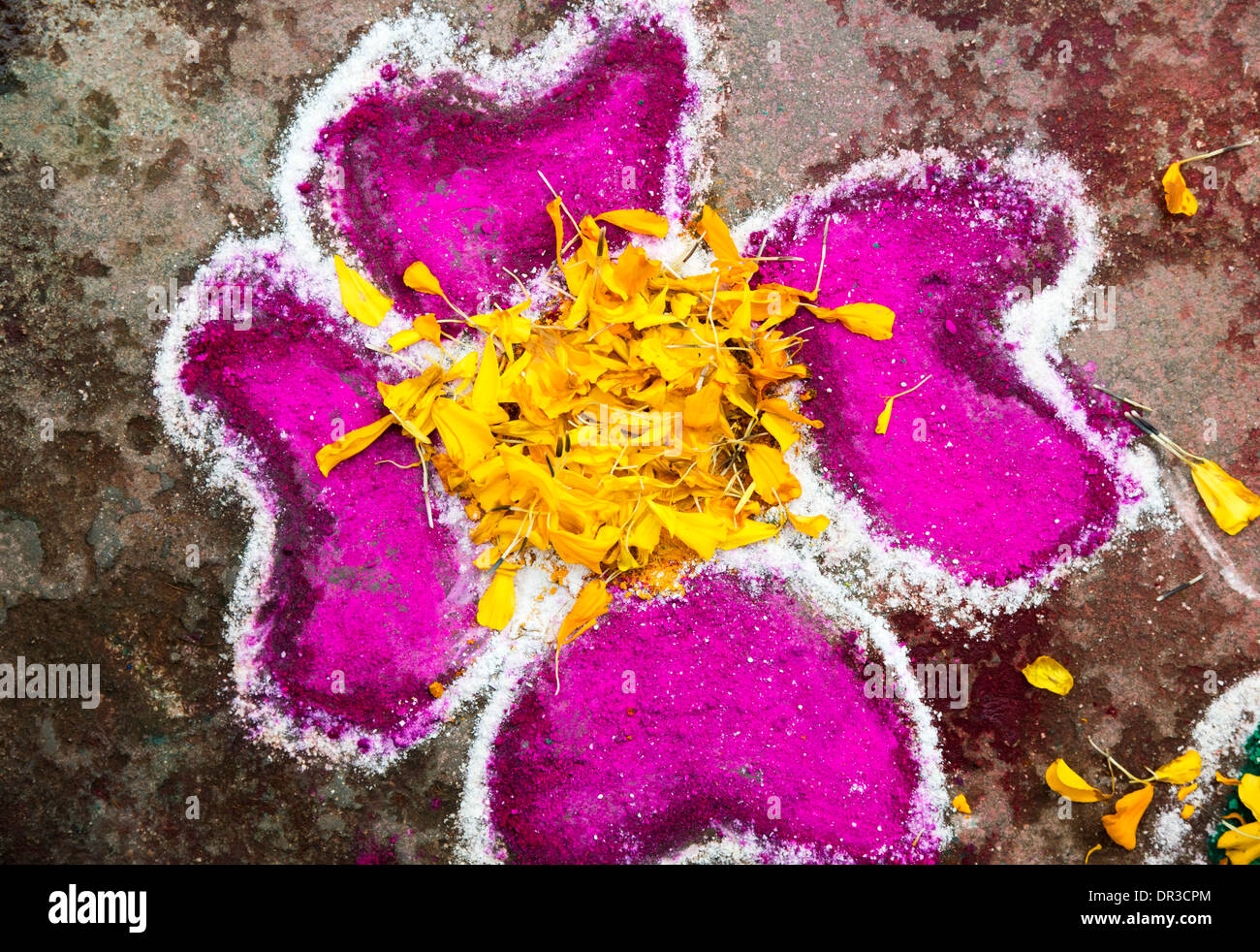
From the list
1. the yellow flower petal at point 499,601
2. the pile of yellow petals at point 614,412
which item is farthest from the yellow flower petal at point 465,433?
the yellow flower petal at point 499,601

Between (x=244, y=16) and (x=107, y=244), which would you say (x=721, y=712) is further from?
(x=244, y=16)

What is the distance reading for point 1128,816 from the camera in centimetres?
262

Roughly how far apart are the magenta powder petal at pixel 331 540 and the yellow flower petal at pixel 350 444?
0.05 m

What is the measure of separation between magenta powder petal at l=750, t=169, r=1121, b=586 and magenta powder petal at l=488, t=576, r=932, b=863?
67 centimetres

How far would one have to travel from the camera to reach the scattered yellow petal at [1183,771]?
266cm

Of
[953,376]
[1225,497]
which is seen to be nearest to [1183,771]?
[1225,497]

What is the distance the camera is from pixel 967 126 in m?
2.69

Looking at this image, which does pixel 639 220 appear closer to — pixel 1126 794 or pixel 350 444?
pixel 350 444

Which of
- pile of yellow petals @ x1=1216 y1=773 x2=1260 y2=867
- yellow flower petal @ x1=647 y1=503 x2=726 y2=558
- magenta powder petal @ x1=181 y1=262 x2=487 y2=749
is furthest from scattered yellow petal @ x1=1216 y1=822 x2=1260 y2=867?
magenta powder petal @ x1=181 y1=262 x2=487 y2=749

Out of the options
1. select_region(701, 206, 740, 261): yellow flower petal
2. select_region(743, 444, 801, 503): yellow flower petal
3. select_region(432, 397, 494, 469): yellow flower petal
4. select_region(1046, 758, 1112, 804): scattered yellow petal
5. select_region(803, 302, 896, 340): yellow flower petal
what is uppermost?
select_region(701, 206, 740, 261): yellow flower petal

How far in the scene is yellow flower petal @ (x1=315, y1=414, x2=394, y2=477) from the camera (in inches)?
103

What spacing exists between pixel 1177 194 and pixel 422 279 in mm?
2652

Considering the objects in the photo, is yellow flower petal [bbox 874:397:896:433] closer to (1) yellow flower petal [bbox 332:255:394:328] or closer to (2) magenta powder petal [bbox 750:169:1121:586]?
(2) magenta powder petal [bbox 750:169:1121:586]

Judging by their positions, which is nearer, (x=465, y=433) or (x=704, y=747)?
(x=465, y=433)
